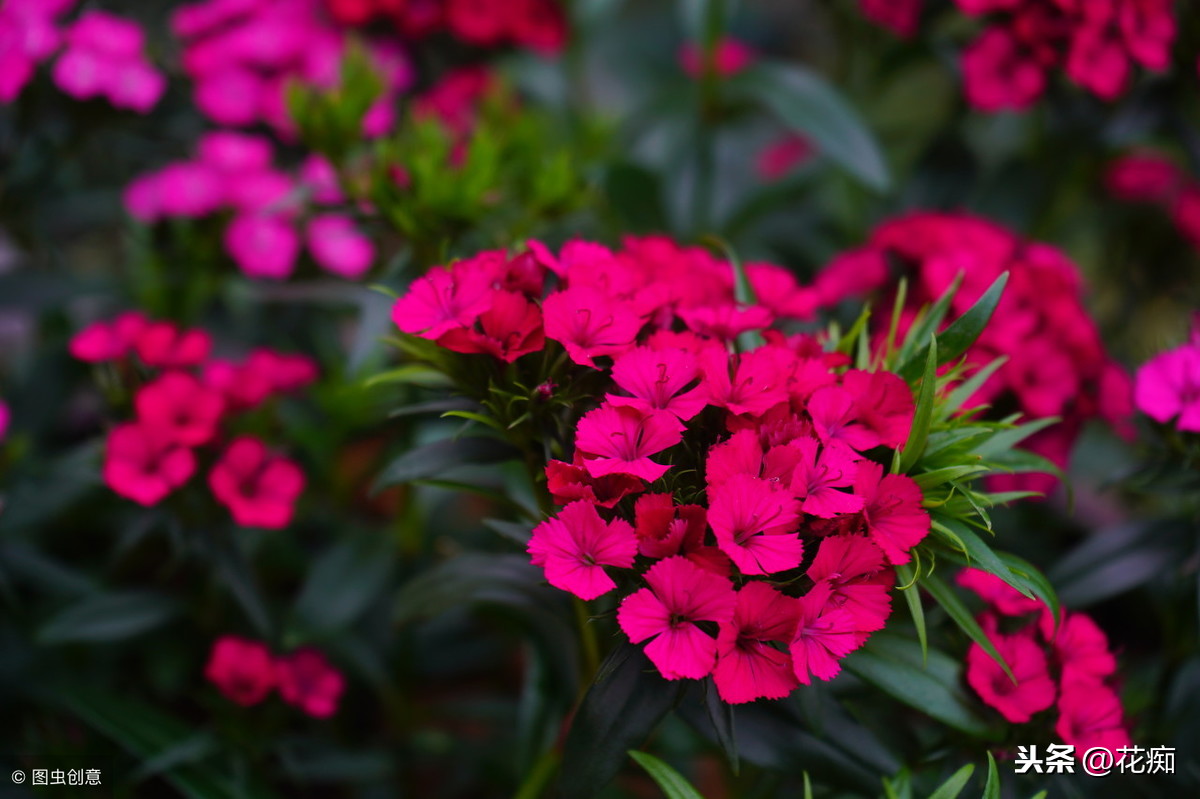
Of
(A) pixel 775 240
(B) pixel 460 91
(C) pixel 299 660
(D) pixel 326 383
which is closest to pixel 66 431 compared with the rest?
(D) pixel 326 383

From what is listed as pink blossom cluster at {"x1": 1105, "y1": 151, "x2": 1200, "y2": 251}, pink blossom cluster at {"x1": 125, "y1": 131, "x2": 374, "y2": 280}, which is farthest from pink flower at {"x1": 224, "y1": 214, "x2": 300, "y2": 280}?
pink blossom cluster at {"x1": 1105, "y1": 151, "x2": 1200, "y2": 251}

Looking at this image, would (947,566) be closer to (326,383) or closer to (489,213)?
(489,213)

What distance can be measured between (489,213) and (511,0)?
59cm

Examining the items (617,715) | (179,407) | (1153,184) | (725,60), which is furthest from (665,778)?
(725,60)

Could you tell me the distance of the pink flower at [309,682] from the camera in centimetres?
104

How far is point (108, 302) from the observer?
146 centimetres

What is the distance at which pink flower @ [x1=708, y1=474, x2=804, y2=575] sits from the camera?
0.64 meters

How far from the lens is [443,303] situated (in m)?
0.75

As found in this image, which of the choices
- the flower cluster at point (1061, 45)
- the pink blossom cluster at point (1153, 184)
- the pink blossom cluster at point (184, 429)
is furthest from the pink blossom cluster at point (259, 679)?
the pink blossom cluster at point (1153, 184)

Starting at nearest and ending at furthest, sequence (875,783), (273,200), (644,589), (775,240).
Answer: (644,589)
(875,783)
(273,200)
(775,240)

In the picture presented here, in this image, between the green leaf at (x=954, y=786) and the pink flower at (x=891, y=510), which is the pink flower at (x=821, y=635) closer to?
the pink flower at (x=891, y=510)

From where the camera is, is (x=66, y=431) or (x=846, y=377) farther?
(x=66, y=431)

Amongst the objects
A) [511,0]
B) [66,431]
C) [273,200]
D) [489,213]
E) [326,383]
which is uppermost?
[511,0]

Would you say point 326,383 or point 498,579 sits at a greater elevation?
point 498,579
